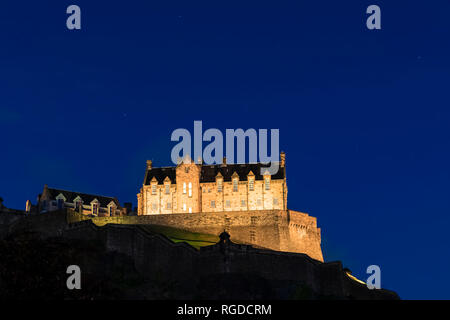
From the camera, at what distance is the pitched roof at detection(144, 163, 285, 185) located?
104406 mm

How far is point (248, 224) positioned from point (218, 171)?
1284 centimetres

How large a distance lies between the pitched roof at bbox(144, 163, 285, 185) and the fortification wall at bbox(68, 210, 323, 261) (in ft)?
27.9

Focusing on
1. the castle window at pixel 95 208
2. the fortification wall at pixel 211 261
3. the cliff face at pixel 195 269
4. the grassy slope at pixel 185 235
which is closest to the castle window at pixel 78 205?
the castle window at pixel 95 208

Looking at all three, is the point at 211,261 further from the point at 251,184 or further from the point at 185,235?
the point at 251,184

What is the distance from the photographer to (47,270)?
1770 inches

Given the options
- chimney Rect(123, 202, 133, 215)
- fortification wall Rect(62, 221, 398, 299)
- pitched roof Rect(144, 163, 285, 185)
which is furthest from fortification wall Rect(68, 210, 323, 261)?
chimney Rect(123, 202, 133, 215)

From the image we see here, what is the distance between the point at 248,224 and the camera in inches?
3787

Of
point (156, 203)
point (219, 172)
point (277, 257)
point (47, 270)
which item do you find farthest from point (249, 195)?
point (47, 270)

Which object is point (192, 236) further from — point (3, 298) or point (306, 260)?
point (3, 298)

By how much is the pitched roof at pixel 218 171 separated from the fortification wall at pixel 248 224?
27.9 feet

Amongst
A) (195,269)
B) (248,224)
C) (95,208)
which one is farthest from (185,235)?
(95,208)

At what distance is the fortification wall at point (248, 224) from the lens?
312ft
